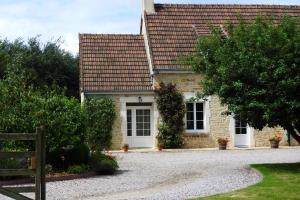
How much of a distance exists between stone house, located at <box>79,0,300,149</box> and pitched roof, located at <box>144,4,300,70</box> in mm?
46

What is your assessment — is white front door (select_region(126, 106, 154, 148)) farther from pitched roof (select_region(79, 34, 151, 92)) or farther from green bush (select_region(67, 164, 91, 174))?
green bush (select_region(67, 164, 91, 174))

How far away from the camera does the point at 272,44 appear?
15.7m

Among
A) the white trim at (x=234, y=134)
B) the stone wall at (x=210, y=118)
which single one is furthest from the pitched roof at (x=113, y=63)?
the white trim at (x=234, y=134)

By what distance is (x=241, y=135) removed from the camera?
26547 mm

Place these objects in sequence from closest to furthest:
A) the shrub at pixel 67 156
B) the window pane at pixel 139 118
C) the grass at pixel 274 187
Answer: the grass at pixel 274 187
the shrub at pixel 67 156
the window pane at pixel 139 118

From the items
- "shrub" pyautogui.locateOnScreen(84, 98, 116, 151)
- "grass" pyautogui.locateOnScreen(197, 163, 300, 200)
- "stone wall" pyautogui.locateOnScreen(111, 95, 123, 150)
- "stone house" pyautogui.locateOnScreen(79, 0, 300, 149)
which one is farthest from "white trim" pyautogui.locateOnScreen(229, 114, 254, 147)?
"grass" pyautogui.locateOnScreen(197, 163, 300, 200)

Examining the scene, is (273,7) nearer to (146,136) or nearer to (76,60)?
(146,136)

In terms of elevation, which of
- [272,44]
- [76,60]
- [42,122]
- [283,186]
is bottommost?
[283,186]

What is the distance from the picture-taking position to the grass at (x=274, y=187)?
11191mm

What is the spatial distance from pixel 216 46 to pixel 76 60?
72.1 feet

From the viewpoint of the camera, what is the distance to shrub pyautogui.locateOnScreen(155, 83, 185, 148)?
25.5 m

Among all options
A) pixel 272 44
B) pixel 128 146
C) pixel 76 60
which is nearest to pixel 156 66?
pixel 128 146

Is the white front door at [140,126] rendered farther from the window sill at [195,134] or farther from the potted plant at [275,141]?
the potted plant at [275,141]

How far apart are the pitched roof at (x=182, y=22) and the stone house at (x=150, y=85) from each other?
5 cm
